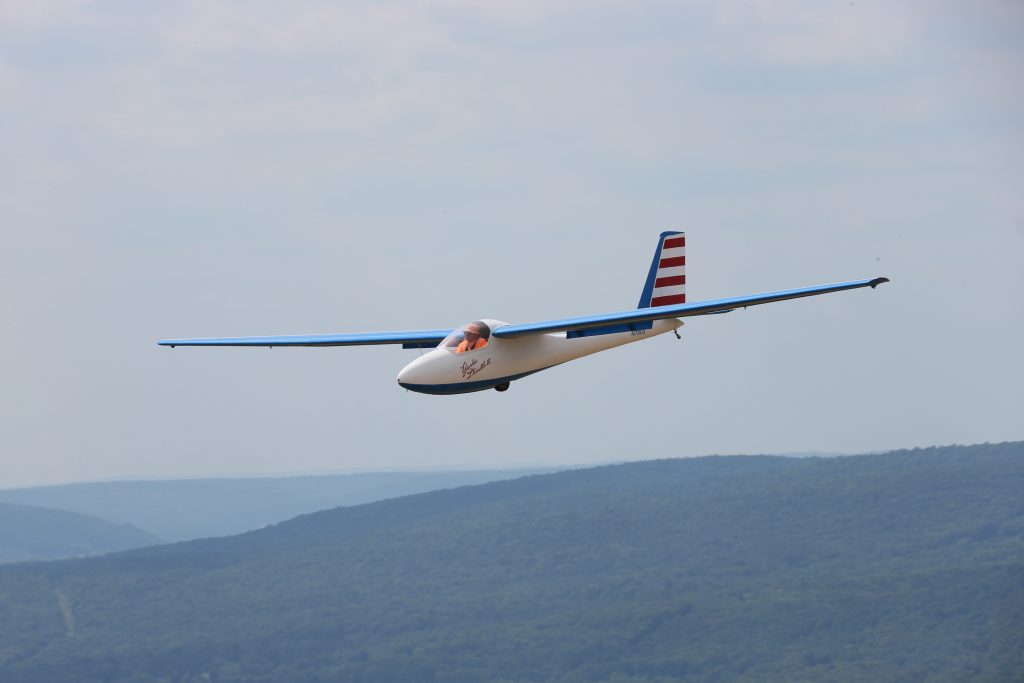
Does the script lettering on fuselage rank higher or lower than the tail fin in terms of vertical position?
lower

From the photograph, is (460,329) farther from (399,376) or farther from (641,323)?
(641,323)

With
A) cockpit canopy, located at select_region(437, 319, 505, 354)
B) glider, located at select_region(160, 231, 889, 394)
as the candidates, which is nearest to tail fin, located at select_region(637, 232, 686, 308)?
glider, located at select_region(160, 231, 889, 394)

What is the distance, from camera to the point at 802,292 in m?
52.6

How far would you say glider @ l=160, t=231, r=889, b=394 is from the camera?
171 ft

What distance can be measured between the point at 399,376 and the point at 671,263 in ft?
63.0

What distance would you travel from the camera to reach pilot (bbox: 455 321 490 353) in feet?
175

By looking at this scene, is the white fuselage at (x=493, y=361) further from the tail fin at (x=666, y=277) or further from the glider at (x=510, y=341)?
the tail fin at (x=666, y=277)

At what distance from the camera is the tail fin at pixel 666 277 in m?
64.8

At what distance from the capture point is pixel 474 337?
53.9 metres

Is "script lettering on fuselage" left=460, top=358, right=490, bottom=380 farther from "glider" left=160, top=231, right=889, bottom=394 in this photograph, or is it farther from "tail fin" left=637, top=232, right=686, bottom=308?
"tail fin" left=637, top=232, right=686, bottom=308

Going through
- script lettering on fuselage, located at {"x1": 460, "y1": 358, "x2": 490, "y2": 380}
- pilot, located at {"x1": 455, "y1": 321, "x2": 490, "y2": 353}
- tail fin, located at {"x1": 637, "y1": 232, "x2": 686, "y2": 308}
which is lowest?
script lettering on fuselage, located at {"x1": 460, "y1": 358, "x2": 490, "y2": 380}

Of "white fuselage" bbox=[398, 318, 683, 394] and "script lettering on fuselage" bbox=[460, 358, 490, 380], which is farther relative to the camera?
"script lettering on fuselage" bbox=[460, 358, 490, 380]

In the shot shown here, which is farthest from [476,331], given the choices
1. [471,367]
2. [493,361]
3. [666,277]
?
[666,277]

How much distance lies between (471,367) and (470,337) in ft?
4.24
